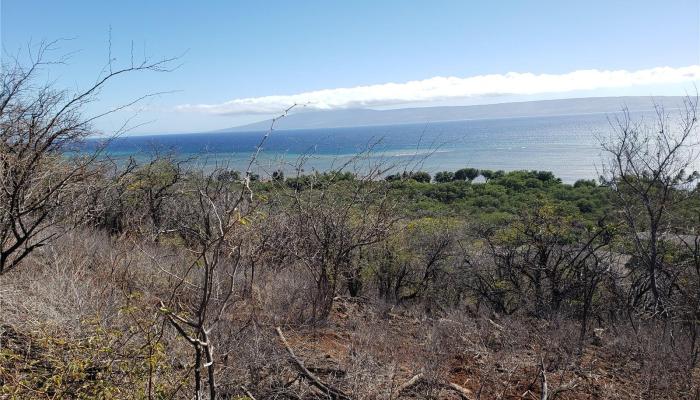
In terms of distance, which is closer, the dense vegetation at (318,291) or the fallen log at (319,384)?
the dense vegetation at (318,291)

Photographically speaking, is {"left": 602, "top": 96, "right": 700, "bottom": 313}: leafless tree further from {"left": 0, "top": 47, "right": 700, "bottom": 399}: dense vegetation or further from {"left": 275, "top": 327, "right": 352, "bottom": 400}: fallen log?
{"left": 275, "top": 327, "right": 352, "bottom": 400}: fallen log

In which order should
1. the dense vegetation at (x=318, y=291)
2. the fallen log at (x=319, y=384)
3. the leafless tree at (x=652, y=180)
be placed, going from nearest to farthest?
1. the dense vegetation at (x=318, y=291)
2. the fallen log at (x=319, y=384)
3. the leafless tree at (x=652, y=180)

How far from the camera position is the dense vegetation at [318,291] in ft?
12.4

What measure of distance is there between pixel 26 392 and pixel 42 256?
172 inches

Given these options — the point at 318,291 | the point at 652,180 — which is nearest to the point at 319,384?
the point at 318,291

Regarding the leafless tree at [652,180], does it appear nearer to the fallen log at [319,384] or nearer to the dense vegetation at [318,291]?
the dense vegetation at [318,291]

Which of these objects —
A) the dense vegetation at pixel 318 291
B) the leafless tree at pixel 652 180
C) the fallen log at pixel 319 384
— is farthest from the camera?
the leafless tree at pixel 652 180

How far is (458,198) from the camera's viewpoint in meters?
29.5

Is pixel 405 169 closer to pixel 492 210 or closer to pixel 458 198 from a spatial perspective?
pixel 492 210

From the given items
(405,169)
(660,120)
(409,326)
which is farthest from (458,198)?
(409,326)

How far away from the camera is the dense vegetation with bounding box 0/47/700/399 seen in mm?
3789

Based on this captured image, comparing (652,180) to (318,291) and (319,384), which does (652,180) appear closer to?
(318,291)

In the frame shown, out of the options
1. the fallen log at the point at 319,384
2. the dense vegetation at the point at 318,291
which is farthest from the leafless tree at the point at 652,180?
the fallen log at the point at 319,384

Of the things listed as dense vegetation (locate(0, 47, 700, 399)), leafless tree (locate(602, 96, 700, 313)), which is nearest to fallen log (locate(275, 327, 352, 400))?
dense vegetation (locate(0, 47, 700, 399))
